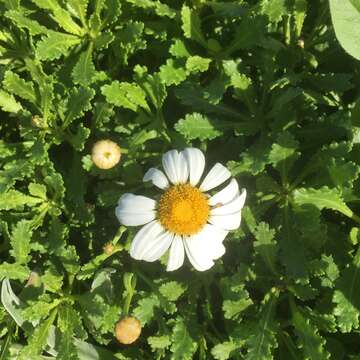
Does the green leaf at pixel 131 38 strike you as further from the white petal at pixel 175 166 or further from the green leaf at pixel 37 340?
the green leaf at pixel 37 340

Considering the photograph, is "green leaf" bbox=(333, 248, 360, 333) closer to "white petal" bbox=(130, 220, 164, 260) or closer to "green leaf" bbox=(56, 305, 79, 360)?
"white petal" bbox=(130, 220, 164, 260)

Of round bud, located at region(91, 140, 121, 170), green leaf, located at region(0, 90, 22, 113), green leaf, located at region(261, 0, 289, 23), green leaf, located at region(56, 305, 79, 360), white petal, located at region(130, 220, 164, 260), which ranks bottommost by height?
green leaf, located at region(56, 305, 79, 360)

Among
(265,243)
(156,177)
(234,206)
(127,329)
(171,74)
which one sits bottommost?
(127,329)

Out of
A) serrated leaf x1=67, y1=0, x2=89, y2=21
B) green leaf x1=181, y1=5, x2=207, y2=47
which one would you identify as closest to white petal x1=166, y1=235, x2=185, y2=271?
green leaf x1=181, y1=5, x2=207, y2=47

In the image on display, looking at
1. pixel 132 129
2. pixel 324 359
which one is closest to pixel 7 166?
pixel 132 129

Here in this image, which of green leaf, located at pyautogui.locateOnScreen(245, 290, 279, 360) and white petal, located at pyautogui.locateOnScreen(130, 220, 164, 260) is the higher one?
white petal, located at pyautogui.locateOnScreen(130, 220, 164, 260)

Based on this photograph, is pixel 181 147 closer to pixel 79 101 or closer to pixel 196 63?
pixel 196 63

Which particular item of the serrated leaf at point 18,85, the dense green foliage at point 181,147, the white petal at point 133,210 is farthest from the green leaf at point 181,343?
the serrated leaf at point 18,85

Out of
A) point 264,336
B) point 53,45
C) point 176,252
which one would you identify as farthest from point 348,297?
point 53,45
